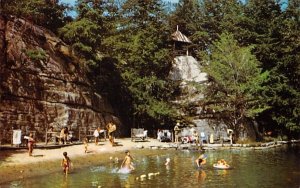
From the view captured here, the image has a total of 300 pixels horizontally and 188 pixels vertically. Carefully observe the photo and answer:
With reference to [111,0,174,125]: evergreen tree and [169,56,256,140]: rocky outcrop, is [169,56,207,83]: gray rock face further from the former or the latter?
[111,0,174,125]: evergreen tree

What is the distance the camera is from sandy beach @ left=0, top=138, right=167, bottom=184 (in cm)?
2411

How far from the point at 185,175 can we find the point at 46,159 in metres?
10.5

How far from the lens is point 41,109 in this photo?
37781 mm

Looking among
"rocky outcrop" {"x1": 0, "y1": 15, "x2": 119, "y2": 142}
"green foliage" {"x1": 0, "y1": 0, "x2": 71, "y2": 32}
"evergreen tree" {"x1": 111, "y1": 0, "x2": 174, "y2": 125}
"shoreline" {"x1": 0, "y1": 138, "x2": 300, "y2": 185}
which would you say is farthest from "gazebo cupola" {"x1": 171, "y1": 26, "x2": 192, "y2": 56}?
"shoreline" {"x1": 0, "y1": 138, "x2": 300, "y2": 185}

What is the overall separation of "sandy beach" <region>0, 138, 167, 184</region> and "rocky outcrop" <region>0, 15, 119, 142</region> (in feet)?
15.4

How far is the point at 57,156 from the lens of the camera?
97.5 feet

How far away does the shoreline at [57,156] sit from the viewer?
24297mm

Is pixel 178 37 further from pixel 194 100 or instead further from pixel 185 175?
pixel 185 175

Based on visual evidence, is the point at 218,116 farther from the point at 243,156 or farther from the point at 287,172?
the point at 287,172

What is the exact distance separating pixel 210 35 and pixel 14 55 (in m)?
41.1

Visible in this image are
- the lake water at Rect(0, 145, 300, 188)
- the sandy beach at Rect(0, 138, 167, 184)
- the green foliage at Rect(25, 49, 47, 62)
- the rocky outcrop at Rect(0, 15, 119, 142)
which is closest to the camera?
the lake water at Rect(0, 145, 300, 188)

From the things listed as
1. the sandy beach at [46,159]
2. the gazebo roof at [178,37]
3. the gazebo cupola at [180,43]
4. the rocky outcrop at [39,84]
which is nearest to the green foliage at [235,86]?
the gazebo cupola at [180,43]

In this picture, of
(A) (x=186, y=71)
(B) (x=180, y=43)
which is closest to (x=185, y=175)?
(A) (x=186, y=71)

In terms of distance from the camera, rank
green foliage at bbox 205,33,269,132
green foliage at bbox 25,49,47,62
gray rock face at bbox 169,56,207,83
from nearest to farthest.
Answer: green foliage at bbox 25,49,47,62
green foliage at bbox 205,33,269,132
gray rock face at bbox 169,56,207,83
